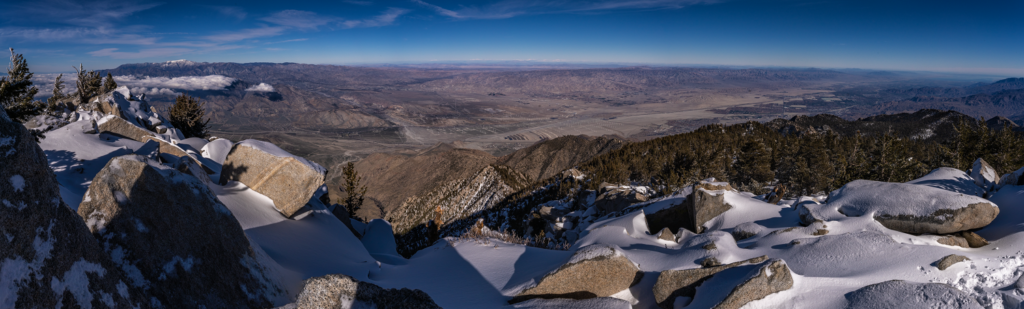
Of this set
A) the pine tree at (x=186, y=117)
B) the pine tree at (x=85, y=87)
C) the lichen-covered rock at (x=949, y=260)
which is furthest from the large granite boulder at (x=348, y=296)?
the pine tree at (x=186, y=117)

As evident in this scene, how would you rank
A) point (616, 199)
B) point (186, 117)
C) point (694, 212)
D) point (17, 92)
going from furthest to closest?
point (186, 117)
point (616, 199)
point (17, 92)
point (694, 212)

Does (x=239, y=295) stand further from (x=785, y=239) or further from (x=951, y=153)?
(x=951, y=153)

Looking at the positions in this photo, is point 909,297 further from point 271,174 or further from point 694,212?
point 271,174

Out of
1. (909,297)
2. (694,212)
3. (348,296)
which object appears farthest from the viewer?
(694,212)

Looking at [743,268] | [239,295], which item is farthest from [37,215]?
[743,268]

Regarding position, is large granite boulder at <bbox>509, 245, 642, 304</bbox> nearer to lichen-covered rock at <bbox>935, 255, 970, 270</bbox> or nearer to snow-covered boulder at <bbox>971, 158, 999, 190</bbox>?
lichen-covered rock at <bbox>935, 255, 970, 270</bbox>

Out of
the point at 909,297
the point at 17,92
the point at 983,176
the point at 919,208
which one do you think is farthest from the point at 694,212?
the point at 17,92
